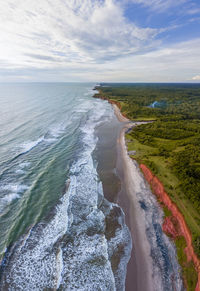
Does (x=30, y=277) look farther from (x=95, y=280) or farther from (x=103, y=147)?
(x=103, y=147)

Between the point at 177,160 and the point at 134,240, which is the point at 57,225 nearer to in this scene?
the point at 134,240

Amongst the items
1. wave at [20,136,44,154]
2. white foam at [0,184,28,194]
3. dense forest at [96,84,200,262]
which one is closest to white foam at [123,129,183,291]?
dense forest at [96,84,200,262]

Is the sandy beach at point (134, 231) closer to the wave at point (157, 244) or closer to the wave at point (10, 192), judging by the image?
the wave at point (157, 244)

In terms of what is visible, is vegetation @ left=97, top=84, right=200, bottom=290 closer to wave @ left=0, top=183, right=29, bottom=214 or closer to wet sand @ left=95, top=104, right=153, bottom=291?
wet sand @ left=95, top=104, right=153, bottom=291

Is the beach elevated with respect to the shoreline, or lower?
lower

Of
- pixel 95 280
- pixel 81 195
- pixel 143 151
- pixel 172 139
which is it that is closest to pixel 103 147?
pixel 143 151

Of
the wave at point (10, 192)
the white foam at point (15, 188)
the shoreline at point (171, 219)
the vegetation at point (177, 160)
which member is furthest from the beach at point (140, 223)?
the wave at point (10, 192)
